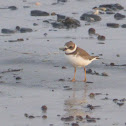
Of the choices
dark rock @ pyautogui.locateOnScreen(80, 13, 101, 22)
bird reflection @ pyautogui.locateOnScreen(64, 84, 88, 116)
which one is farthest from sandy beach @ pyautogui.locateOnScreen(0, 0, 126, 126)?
dark rock @ pyautogui.locateOnScreen(80, 13, 101, 22)

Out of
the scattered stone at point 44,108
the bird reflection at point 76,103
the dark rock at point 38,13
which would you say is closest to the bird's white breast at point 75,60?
the bird reflection at point 76,103

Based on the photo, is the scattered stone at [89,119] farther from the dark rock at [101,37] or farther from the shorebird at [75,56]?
the dark rock at [101,37]

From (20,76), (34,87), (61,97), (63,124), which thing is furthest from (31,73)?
(63,124)

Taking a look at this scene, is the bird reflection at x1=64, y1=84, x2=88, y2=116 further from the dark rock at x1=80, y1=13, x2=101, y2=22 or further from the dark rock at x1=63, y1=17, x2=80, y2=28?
the dark rock at x1=80, y1=13, x2=101, y2=22

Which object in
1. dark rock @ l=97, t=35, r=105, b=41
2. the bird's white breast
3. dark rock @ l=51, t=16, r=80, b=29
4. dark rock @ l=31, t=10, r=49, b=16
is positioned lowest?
the bird's white breast

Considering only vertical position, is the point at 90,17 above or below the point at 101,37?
above

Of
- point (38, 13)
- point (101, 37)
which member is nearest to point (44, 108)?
point (101, 37)

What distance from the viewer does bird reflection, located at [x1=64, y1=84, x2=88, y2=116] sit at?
5941 mm

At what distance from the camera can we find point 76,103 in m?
6.36

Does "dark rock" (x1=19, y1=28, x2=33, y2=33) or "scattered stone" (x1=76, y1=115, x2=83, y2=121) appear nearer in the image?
"scattered stone" (x1=76, y1=115, x2=83, y2=121)

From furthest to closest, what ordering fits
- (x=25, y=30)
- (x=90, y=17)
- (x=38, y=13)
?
1. (x=38, y=13)
2. (x=90, y=17)
3. (x=25, y=30)

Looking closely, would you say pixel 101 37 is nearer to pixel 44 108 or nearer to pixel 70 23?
pixel 70 23

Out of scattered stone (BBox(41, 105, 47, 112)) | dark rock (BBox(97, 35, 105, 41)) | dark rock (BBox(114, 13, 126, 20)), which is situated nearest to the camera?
scattered stone (BBox(41, 105, 47, 112))

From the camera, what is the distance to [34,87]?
23.4ft
